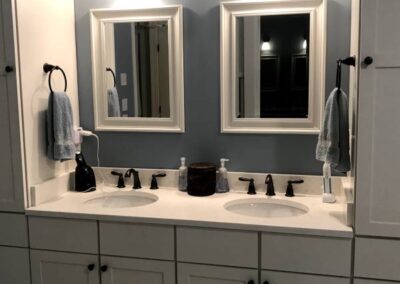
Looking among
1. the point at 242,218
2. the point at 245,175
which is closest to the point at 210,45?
the point at 245,175

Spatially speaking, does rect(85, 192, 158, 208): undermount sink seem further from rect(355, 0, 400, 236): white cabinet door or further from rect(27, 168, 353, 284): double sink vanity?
rect(355, 0, 400, 236): white cabinet door

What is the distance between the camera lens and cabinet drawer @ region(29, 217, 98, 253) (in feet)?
6.91

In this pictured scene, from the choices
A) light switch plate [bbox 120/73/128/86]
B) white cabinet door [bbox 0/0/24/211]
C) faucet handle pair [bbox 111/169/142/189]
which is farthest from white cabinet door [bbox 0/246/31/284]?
light switch plate [bbox 120/73/128/86]

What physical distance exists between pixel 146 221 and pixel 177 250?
→ 19 cm

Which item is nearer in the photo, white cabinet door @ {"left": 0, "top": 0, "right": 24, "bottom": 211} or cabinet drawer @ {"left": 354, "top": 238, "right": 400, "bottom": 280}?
cabinet drawer @ {"left": 354, "top": 238, "right": 400, "bottom": 280}

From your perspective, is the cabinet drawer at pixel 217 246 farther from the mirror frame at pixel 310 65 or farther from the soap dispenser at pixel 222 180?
the mirror frame at pixel 310 65

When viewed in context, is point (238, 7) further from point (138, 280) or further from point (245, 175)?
point (138, 280)

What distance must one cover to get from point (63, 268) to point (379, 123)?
63.3 inches

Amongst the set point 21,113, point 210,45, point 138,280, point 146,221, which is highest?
point 210,45

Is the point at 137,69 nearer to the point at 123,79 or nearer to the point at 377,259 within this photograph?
the point at 123,79

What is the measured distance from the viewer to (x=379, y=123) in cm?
174

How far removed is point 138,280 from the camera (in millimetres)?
2090

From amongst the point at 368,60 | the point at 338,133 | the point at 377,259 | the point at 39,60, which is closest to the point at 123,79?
the point at 39,60

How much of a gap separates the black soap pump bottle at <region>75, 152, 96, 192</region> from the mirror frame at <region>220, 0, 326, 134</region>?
80cm
